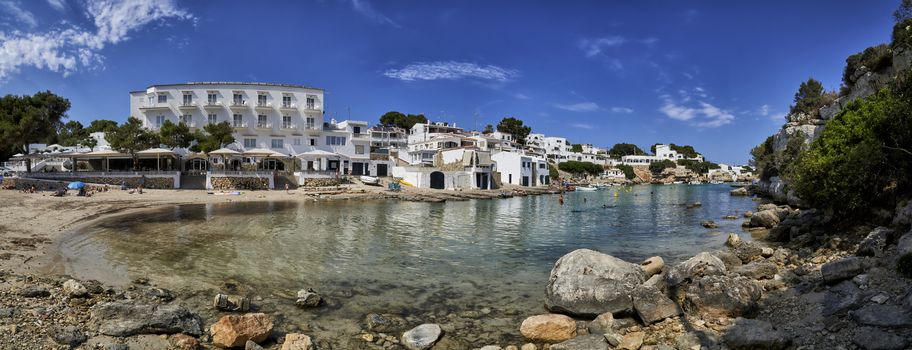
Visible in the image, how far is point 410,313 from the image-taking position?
1180 centimetres

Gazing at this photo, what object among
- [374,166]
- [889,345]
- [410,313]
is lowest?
[410,313]

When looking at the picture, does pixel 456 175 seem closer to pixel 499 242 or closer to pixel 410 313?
pixel 499 242

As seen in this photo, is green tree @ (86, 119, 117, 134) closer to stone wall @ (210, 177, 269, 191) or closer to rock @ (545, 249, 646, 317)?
stone wall @ (210, 177, 269, 191)

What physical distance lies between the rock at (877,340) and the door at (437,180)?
63765 mm

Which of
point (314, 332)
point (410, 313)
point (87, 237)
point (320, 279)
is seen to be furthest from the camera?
point (87, 237)

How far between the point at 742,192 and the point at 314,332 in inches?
3265

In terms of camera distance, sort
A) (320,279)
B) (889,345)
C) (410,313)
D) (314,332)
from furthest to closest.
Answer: (320,279), (410,313), (314,332), (889,345)

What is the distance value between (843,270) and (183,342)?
15.4 m

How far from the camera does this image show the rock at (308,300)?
11.9 meters

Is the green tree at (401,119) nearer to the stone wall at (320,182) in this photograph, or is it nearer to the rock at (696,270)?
the stone wall at (320,182)

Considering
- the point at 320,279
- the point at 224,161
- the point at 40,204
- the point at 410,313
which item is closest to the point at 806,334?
the point at 410,313

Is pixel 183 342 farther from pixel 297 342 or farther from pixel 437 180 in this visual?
pixel 437 180

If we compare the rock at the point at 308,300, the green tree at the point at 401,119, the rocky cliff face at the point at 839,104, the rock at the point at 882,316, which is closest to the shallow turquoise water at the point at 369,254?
the rock at the point at 308,300

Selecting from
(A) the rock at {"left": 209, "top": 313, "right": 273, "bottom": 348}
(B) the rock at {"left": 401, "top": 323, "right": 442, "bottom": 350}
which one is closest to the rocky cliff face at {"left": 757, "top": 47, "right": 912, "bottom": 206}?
(B) the rock at {"left": 401, "top": 323, "right": 442, "bottom": 350}
